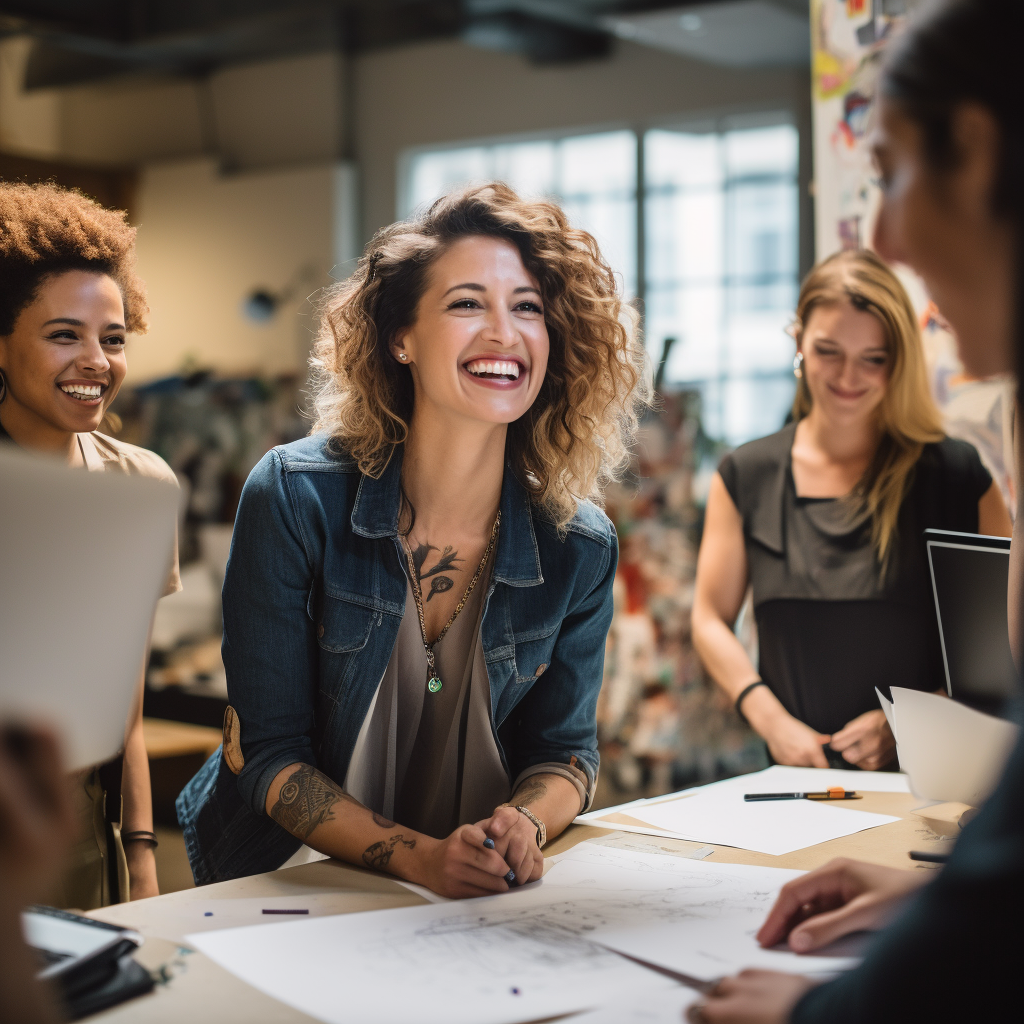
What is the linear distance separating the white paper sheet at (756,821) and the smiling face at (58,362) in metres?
1.05

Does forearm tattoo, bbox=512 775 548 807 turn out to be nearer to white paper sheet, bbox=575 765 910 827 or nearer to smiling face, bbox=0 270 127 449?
white paper sheet, bbox=575 765 910 827

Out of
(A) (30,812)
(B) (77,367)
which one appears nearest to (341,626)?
(B) (77,367)

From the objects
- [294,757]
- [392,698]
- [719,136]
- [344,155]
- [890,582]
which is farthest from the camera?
[344,155]

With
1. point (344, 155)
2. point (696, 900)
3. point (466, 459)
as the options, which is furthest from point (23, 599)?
point (344, 155)

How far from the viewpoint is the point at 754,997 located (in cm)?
87

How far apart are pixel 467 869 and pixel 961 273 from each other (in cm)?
88

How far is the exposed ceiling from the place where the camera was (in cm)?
518

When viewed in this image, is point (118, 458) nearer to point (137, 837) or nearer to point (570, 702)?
point (137, 837)

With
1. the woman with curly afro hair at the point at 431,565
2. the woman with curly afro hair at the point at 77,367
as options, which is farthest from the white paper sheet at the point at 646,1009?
the woman with curly afro hair at the point at 77,367

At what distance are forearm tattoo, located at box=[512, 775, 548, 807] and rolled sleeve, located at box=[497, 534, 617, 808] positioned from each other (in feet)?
0.20

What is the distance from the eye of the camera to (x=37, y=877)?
62 centimetres

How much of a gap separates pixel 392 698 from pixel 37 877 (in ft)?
3.55

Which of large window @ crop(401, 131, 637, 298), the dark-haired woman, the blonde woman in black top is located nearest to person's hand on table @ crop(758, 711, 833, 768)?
the blonde woman in black top

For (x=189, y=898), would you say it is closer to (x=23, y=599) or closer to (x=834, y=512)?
(x=23, y=599)
